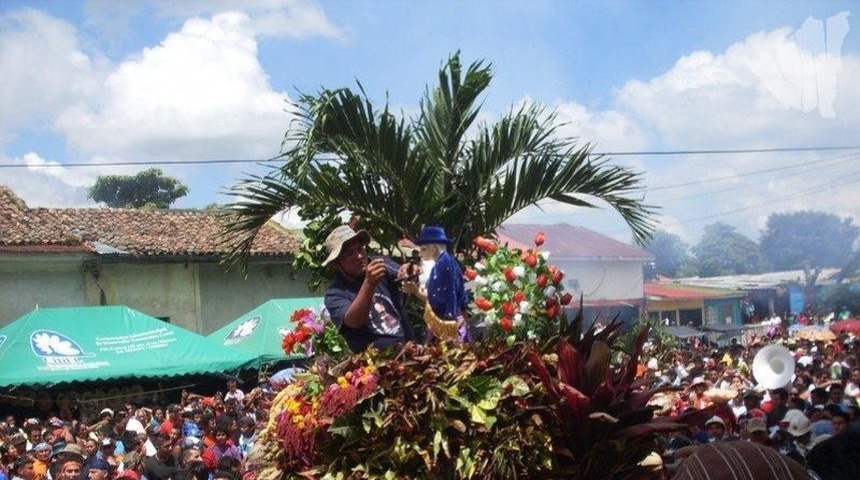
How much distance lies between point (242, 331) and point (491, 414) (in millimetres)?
18916

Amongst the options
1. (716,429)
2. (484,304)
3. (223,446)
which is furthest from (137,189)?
(484,304)

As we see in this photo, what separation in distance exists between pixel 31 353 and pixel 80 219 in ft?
27.7

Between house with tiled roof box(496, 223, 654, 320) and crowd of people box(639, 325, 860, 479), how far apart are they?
1.09 m

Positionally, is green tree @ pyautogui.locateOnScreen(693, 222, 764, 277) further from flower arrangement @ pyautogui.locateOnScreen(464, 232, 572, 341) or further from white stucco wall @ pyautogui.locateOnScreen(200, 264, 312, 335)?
flower arrangement @ pyautogui.locateOnScreen(464, 232, 572, 341)

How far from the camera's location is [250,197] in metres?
7.05

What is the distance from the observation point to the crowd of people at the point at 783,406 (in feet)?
8.29

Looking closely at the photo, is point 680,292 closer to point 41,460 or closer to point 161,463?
point 161,463

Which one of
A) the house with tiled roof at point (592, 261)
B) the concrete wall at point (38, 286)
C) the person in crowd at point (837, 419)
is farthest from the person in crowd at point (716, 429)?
the concrete wall at point (38, 286)

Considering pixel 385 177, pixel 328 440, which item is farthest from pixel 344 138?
pixel 328 440

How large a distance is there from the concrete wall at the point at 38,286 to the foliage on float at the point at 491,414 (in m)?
20.1

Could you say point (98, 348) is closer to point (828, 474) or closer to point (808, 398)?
point (808, 398)

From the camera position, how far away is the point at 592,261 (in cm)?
1265

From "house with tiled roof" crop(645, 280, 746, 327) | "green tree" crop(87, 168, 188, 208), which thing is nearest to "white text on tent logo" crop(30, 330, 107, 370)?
"house with tiled roof" crop(645, 280, 746, 327)

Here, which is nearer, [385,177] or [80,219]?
[385,177]
